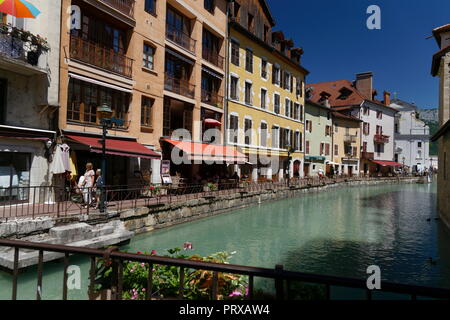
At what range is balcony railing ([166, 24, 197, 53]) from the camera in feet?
62.4

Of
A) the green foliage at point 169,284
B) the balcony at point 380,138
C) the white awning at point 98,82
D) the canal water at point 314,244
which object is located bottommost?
the canal water at point 314,244

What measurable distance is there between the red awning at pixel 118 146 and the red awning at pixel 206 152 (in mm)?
2746

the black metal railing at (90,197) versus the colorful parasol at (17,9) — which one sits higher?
the colorful parasol at (17,9)

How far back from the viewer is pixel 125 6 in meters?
15.5

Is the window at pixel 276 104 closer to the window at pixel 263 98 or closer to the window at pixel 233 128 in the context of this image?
the window at pixel 263 98

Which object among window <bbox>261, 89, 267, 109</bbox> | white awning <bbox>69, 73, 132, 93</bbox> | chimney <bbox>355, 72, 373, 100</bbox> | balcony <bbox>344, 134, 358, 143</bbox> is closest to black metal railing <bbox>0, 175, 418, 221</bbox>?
white awning <bbox>69, 73, 132, 93</bbox>

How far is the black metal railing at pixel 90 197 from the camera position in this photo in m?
9.78

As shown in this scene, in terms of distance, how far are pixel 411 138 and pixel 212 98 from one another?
56.8m

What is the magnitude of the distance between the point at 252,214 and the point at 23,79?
43.3 ft

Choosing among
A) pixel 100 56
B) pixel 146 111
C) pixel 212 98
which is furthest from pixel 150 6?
pixel 212 98

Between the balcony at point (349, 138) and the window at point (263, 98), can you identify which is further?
the balcony at point (349, 138)

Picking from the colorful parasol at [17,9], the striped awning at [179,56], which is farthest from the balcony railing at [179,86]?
the colorful parasol at [17,9]

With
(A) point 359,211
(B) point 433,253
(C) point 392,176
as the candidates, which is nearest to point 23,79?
(B) point 433,253
